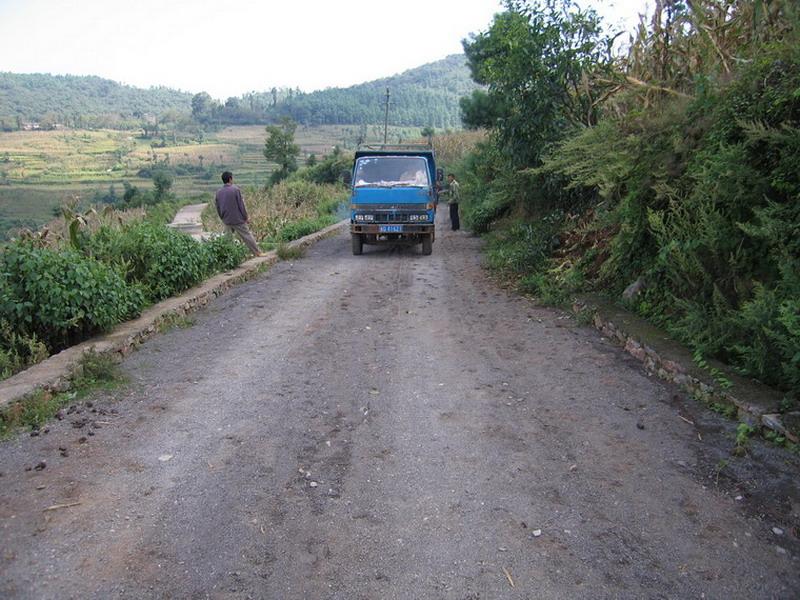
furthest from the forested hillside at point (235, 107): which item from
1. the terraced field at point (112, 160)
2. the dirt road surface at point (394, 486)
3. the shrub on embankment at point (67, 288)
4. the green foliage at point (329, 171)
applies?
the dirt road surface at point (394, 486)

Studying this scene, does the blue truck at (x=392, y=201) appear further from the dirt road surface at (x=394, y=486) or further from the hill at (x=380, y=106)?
the hill at (x=380, y=106)

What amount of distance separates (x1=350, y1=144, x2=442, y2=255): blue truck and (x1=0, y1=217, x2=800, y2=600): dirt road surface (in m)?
7.28

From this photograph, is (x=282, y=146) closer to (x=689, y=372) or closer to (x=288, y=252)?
(x=288, y=252)

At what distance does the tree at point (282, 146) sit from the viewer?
161 feet

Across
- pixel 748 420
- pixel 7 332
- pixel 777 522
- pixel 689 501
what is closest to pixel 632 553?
pixel 689 501

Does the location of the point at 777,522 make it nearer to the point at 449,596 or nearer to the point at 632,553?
the point at 632,553

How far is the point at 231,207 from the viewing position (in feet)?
36.1

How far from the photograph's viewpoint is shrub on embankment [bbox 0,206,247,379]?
18.9 feet

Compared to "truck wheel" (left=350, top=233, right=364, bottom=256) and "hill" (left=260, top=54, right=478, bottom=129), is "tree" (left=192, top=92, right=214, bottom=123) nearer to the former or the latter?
"hill" (left=260, top=54, right=478, bottom=129)

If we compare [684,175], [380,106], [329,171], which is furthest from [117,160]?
[684,175]

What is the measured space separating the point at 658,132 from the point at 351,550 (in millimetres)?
5750

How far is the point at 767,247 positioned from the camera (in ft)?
15.9

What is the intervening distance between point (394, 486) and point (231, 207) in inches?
340

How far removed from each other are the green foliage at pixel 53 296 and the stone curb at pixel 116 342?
0.28 metres
